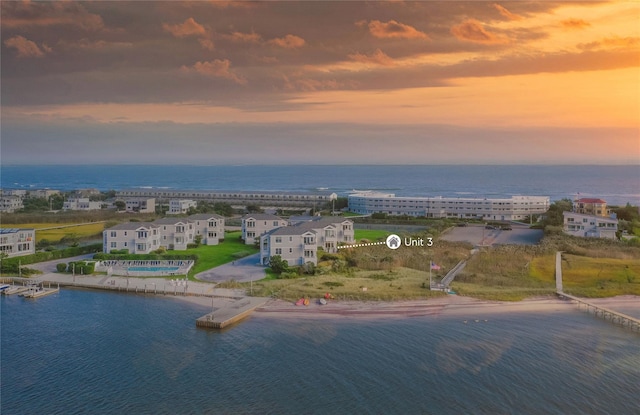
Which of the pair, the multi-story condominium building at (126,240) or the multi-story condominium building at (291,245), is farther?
the multi-story condominium building at (126,240)

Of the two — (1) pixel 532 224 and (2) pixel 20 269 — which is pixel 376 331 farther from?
(1) pixel 532 224

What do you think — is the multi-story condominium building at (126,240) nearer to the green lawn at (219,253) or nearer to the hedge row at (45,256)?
the hedge row at (45,256)

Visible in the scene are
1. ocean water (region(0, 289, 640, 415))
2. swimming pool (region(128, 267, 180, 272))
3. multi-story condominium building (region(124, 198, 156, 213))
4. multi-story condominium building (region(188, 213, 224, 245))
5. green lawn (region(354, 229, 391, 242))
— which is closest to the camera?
ocean water (region(0, 289, 640, 415))

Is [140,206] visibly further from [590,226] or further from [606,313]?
[606,313]

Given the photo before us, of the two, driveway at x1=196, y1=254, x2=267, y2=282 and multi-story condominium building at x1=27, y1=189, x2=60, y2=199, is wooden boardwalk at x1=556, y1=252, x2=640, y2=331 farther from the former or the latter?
multi-story condominium building at x1=27, y1=189, x2=60, y2=199

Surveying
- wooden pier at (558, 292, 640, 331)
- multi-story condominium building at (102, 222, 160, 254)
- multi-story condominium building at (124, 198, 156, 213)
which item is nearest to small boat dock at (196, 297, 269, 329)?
multi-story condominium building at (102, 222, 160, 254)

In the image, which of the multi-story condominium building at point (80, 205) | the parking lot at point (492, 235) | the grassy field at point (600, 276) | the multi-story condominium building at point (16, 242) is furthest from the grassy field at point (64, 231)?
the grassy field at point (600, 276)

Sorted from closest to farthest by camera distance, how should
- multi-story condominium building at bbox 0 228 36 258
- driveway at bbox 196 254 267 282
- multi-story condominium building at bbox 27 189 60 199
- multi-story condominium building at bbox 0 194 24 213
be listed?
driveway at bbox 196 254 267 282 → multi-story condominium building at bbox 0 228 36 258 → multi-story condominium building at bbox 0 194 24 213 → multi-story condominium building at bbox 27 189 60 199
